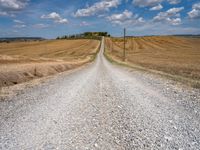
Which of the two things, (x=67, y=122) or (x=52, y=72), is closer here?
(x=67, y=122)

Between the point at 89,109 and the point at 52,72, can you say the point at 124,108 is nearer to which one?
the point at 89,109

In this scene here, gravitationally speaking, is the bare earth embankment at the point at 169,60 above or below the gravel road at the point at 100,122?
below

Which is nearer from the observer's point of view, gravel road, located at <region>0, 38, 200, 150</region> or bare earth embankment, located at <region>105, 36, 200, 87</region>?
gravel road, located at <region>0, 38, 200, 150</region>

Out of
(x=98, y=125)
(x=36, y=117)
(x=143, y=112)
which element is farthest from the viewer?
(x=143, y=112)

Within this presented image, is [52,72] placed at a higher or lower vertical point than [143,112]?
lower

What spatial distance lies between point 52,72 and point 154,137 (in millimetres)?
19014

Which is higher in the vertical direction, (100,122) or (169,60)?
(100,122)

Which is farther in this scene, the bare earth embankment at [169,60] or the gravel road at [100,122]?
the bare earth embankment at [169,60]

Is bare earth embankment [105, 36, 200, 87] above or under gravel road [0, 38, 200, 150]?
under

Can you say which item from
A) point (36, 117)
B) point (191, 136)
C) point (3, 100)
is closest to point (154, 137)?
point (191, 136)

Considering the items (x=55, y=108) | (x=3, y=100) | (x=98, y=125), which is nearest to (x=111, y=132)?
(x=98, y=125)

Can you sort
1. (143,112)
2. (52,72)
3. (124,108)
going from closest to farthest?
(143,112) → (124,108) → (52,72)

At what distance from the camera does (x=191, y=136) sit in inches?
210

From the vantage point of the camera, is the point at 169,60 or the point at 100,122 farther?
the point at 169,60
